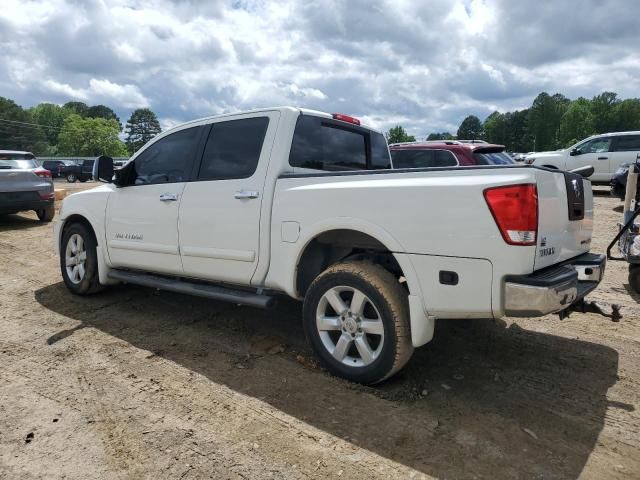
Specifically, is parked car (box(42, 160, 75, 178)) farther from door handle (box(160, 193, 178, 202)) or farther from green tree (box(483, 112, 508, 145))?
green tree (box(483, 112, 508, 145))

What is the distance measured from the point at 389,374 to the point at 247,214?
1.60 meters

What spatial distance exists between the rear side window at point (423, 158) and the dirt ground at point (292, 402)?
208 inches

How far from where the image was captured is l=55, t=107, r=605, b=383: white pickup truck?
2.65 m

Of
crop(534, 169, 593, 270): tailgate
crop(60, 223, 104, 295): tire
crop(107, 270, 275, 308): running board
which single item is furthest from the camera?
crop(60, 223, 104, 295): tire

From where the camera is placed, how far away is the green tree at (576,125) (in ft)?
306

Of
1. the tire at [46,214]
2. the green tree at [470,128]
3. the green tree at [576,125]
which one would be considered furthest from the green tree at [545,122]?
the tire at [46,214]

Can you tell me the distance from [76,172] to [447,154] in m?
33.8

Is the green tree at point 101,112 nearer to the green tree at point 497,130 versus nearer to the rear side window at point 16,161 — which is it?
the green tree at point 497,130

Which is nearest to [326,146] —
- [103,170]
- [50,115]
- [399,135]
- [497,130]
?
[103,170]

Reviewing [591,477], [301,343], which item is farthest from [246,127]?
[591,477]

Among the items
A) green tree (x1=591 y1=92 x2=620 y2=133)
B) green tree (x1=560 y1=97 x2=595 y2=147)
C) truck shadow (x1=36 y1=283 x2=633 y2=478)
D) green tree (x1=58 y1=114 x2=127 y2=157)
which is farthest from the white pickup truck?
green tree (x1=591 y1=92 x2=620 y2=133)

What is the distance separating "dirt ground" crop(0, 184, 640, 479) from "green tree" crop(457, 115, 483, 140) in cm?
13584

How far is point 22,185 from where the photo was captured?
985cm

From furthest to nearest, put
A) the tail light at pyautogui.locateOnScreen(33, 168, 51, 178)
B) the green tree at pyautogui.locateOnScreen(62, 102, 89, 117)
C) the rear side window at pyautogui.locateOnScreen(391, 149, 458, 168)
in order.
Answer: the green tree at pyautogui.locateOnScreen(62, 102, 89, 117) → the tail light at pyautogui.locateOnScreen(33, 168, 51, 178) → the rear side window at pyautogui.locateOnScreen(391, 149, 458, 168)
